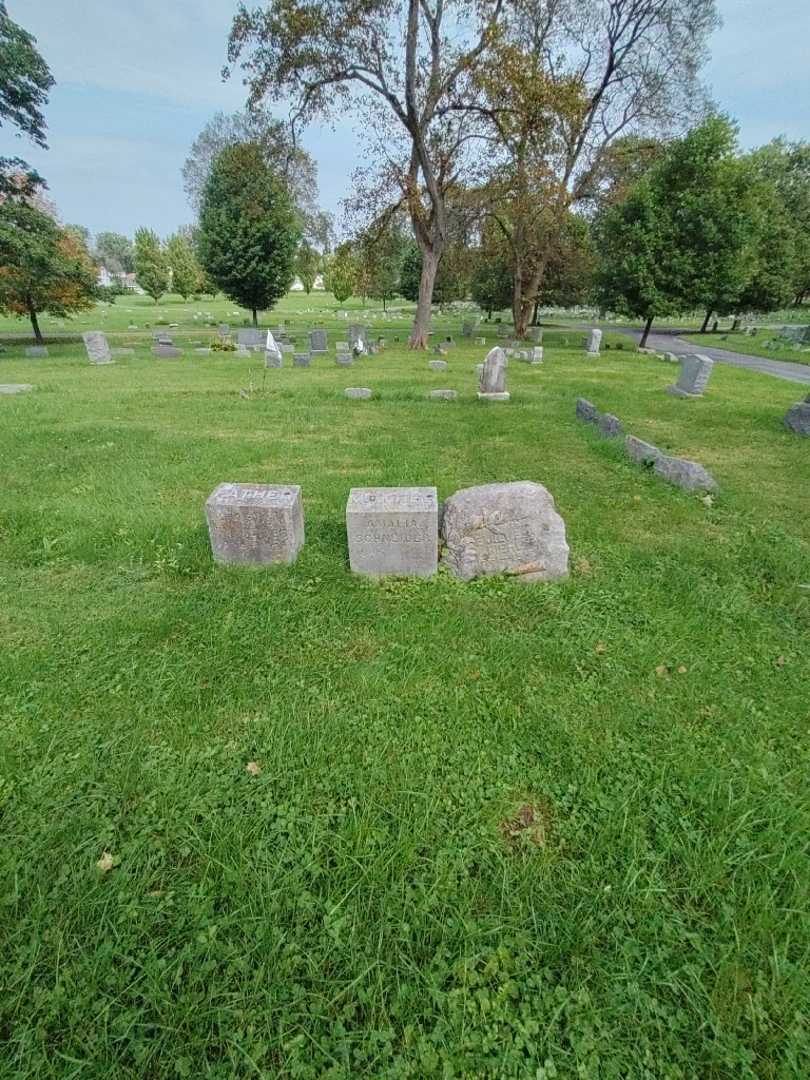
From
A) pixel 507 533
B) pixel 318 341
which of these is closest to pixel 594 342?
pixel 318 341

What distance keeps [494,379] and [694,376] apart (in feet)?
16.5

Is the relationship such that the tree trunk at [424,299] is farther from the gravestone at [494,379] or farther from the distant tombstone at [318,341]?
the gravestone at [494,379]

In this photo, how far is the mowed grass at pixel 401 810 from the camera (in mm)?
1516

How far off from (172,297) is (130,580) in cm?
9598

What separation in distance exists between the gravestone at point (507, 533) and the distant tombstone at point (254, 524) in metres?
1.30

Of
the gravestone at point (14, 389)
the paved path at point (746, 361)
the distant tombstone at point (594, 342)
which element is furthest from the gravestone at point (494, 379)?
the distant tombstone at point (594, 342)

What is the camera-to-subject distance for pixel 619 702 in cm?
275

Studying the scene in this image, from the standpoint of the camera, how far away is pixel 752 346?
2453cm

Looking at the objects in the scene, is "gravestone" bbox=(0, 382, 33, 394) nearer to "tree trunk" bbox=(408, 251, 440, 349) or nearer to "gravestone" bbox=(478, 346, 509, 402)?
"gravestone" bbox=(478, 346, 509, 402)

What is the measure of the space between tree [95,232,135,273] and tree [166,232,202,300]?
68206 millimetres

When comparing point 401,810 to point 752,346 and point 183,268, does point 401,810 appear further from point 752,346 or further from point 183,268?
point 183,268

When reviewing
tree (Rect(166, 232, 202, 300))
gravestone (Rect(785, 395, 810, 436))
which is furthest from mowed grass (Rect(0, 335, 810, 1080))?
tree (Rect(166, 232, 202, 300))

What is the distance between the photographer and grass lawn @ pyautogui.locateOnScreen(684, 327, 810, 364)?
815 inches

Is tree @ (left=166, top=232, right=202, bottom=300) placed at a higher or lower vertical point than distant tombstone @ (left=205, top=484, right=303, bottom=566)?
higher
